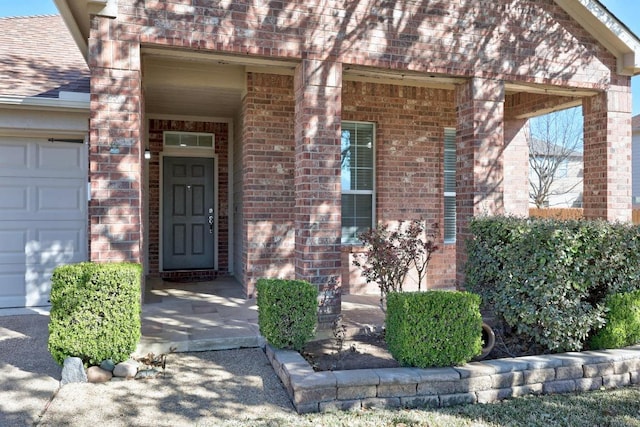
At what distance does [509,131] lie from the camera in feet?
27.8

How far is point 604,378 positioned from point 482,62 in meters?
3.78

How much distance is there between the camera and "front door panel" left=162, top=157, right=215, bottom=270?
28.4 ft

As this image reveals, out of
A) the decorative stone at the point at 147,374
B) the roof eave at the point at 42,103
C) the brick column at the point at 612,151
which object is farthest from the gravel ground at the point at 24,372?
the brick column at the point at 612,151

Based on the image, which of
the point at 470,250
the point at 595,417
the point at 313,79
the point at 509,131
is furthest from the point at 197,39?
the point at 509,131

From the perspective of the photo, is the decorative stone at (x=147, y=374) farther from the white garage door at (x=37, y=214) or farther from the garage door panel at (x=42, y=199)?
the garage door panel at (x=42, y=199)

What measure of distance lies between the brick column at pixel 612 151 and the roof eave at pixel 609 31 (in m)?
0.30

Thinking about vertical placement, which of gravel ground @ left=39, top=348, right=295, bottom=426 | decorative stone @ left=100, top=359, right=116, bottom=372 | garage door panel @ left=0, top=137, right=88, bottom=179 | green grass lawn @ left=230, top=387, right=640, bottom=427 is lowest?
green grass lawn @ left=230, top=387, right=640, bottom=427

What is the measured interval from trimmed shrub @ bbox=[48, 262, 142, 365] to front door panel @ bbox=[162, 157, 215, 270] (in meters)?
4.63

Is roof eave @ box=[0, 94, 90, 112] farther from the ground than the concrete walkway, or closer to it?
farther from the ground

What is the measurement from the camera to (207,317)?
555cm

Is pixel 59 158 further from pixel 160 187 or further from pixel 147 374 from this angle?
pixel 147 374

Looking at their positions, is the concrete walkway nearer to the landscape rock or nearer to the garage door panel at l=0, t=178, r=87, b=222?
the landscape rock

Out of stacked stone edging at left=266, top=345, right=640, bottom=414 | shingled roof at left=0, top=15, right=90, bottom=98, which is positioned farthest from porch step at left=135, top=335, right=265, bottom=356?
shingled roof at left=0, top=15, right=90, bottom=98

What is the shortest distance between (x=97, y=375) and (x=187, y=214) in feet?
16.4
